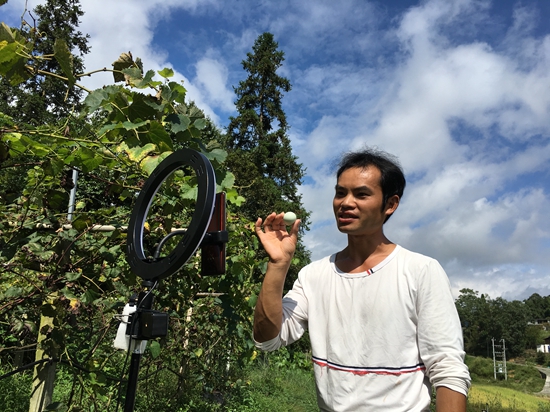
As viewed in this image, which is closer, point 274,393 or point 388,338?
point 388,338

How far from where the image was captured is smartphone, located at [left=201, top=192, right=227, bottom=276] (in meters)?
1.05

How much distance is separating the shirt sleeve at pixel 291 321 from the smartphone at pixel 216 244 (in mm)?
524

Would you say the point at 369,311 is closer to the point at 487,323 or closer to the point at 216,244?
the point at 216,244

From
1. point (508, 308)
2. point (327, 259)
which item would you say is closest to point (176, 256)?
point (327, 259)

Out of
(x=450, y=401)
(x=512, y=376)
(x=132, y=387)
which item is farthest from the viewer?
(x=512, y=376)

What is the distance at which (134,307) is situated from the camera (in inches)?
42.4

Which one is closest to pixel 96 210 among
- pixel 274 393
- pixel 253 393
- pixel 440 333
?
pixel 440 333

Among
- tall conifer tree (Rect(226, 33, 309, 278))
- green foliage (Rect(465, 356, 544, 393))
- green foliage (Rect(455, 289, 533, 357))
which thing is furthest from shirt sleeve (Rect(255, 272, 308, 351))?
green foliage (Rect(455, 289, 533, 357))

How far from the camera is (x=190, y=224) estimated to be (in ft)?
3.34

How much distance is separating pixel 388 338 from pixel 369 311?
10 cm

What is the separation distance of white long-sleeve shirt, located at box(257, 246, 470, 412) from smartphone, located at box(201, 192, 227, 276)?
1.73ft

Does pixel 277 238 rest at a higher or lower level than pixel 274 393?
higher

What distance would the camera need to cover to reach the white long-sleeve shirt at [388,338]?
125 cm

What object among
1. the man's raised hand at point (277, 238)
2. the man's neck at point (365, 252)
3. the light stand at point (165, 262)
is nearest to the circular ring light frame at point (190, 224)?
the light stand at point (165, 262)
